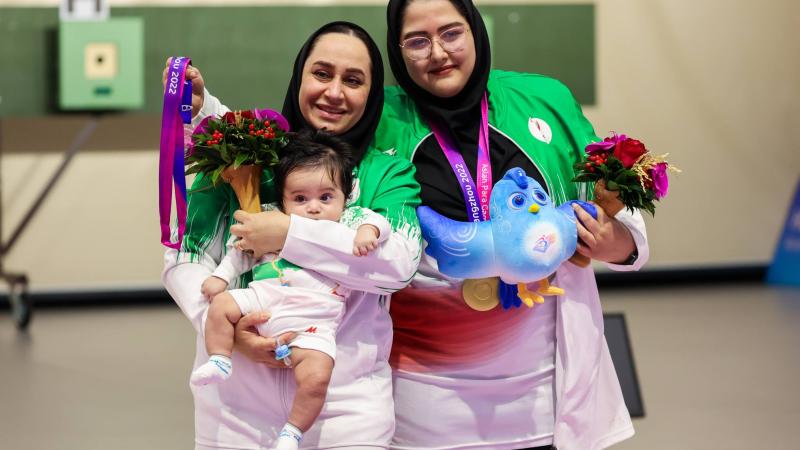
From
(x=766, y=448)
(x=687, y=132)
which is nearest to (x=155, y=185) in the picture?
(x=687, y=132)

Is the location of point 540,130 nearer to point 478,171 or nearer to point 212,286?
point 478,171

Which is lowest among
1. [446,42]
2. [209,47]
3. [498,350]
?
[498,350]

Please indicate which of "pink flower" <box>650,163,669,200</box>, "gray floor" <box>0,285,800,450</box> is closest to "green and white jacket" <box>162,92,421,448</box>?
"pink flower" <box>650,163,669,200</box>

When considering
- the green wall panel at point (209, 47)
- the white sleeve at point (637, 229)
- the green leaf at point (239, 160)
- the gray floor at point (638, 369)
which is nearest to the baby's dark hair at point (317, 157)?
the green leaf at point (239, 160)

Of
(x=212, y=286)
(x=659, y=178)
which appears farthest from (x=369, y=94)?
(x=659, y=178)

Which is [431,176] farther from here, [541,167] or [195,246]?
[195,246]

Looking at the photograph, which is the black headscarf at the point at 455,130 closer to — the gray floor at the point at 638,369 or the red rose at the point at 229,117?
the red rose at the point at 229,117

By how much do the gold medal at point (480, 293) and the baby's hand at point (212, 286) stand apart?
574 millimetres

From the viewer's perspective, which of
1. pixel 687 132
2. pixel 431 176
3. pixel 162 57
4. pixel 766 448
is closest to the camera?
pixel 431 176

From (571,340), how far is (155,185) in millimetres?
5804

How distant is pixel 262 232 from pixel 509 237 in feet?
1.75

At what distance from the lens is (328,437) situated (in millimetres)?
2074

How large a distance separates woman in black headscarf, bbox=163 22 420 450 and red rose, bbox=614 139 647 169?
0.46 metres

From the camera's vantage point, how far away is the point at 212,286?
6.76 ft
